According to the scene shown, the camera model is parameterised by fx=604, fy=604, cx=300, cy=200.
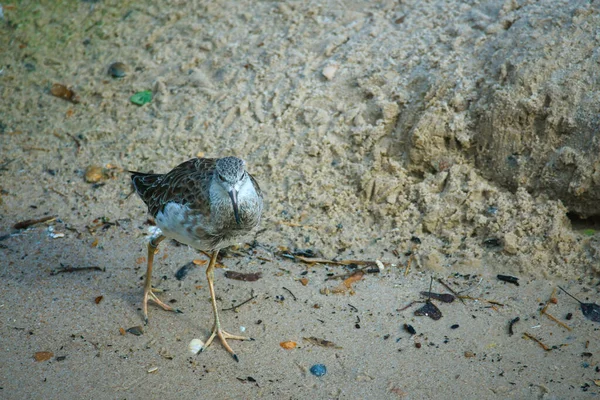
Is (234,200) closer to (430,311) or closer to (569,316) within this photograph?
(430,311)

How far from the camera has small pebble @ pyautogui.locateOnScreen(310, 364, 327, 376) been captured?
4711mm

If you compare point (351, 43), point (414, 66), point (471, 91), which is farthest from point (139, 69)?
point (471, 91)

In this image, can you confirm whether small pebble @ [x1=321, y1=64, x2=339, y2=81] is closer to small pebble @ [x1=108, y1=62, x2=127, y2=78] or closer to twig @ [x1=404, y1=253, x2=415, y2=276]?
twig @ [x1=404, y1=253, x2=415, y2=276]

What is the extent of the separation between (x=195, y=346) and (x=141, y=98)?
12.6 feet

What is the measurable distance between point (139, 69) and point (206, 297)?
377cm

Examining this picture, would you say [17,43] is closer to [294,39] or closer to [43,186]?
[43,186]

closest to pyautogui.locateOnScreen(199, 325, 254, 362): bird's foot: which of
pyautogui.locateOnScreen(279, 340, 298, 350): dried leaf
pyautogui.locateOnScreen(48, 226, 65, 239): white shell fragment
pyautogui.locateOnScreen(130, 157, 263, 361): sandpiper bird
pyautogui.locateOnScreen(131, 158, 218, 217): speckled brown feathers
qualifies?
pyautogui.locateOnScreen(130, 157, 263, 361): sandpiper bird

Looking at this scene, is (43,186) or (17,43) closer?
(43,186)

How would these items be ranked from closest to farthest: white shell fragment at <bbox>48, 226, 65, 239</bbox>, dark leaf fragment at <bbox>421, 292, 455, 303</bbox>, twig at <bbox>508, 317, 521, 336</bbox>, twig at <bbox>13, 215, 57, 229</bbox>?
twig at <bbox>508, 317, 521, 336</bbox> < dark leaf fragment at <bbox>421, 292, 455, 303</bbox> < white shell fragment at <bbox>48, 226, 65, 239</bbox> < twig at <bbox>13, 215, 57, 229</bbox>

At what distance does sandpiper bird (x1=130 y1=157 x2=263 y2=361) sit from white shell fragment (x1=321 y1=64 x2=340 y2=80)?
237cm

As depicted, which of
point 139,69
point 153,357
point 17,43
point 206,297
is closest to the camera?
point 153,357

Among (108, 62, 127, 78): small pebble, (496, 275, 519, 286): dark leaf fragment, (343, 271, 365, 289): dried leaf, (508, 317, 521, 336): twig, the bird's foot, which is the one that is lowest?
the bird's foot

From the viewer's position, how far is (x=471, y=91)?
20.3 ft

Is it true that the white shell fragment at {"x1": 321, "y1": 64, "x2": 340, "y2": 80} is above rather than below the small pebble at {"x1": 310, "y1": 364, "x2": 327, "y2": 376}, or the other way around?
above
